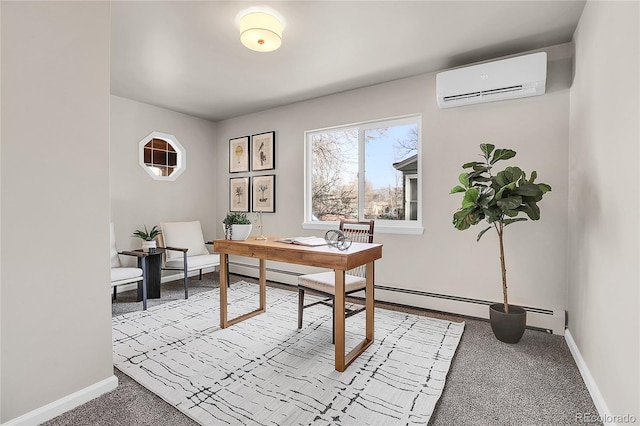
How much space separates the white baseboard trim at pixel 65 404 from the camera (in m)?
1.54

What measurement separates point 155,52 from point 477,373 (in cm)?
371

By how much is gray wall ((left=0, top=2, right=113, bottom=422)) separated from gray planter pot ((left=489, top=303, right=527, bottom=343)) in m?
2.80

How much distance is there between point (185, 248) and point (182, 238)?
0.88 feet

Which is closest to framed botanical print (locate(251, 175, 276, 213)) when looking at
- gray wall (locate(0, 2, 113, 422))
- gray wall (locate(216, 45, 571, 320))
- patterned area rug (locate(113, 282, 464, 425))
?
gray wall (locate(216, 45, 571, 320))

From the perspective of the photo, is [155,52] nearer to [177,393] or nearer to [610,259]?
[177,393]

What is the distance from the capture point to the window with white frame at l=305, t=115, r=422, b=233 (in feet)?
11.7

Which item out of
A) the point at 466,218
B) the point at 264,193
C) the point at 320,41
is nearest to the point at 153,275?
the point at 264,193

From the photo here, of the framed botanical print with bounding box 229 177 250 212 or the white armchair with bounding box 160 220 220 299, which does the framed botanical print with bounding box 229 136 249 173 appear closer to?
the framed botanical print with bounding box 229 177 250 212

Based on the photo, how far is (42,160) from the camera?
1.62 meters

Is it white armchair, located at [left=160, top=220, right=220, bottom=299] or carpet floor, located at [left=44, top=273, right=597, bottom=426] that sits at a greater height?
white armchair, located at [left=160, top=220, right=220, bottom=299]

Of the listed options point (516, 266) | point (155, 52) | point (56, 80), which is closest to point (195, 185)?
point (155, 52)

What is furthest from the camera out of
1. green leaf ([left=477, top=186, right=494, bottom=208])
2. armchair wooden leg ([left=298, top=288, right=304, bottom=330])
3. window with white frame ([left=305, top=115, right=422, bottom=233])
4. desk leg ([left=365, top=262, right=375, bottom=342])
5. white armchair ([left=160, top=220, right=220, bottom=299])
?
white armchair ([left=160, top=220, right=220, bottom=299])

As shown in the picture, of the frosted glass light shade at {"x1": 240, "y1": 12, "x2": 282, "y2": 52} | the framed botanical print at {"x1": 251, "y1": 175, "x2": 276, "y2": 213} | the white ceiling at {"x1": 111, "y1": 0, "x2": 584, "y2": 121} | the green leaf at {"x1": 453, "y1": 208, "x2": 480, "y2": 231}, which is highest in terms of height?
the white ceiling at {"x1": 111, "y1": 0, "x2": 584, "y2": 121}

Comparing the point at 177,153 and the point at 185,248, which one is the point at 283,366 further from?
the point at 177,153
